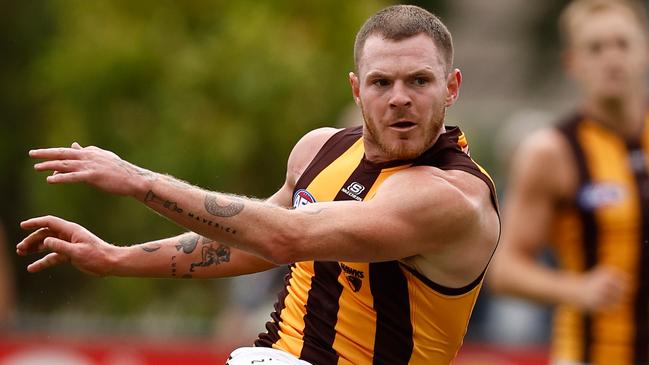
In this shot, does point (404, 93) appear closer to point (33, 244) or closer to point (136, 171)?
point (136, 171)

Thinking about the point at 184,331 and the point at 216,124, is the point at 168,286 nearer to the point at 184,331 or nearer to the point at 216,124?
the point at 216,124

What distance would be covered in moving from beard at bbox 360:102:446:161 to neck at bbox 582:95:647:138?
3.08 metres

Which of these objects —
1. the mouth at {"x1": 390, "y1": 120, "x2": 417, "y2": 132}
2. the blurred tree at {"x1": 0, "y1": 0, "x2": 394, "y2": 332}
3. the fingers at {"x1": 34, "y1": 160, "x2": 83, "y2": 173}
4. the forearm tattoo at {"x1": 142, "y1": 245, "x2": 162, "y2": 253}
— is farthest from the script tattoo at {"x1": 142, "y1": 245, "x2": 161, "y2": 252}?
the blurred tree at {"x1": 0, "y1": 0, "x2": 394, "y2": 332}

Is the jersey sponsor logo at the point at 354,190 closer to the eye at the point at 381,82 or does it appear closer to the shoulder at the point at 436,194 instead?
the shoulder at the point at 436,194

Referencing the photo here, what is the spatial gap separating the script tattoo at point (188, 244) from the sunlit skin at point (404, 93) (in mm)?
927

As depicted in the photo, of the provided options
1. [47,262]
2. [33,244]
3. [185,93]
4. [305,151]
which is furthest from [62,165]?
[185,93]

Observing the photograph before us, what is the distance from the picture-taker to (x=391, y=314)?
5773 mm

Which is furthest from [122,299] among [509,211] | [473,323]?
[509,211]

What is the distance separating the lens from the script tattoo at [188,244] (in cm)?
614

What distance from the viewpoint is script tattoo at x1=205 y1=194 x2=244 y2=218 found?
5320 millimetres

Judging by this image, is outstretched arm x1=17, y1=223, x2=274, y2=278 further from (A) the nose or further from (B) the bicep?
(A) the nose

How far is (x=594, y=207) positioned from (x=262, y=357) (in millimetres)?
3207

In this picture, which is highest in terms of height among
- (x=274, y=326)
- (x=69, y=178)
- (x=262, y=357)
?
(x=69, y=178)

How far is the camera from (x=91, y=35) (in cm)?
1353
